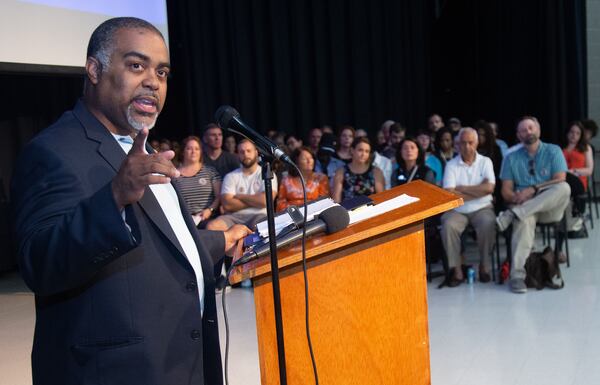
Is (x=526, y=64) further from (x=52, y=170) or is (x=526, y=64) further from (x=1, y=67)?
(x=52, y=170)

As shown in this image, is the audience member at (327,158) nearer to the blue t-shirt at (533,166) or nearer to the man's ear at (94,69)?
the blue t-shirt at (533,166)

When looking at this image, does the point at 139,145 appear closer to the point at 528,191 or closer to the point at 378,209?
the point at 378,209

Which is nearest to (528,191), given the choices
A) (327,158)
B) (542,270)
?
(542,270)

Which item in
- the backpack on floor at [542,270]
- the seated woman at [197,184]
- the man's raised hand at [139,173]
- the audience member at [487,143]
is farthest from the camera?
the audience member at [487,143]

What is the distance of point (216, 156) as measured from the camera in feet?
21.4

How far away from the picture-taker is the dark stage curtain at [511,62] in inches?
349

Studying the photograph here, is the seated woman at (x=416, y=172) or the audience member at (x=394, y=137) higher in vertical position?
the audience member at (x=394, y=137)

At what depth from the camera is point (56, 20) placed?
5.59 metres

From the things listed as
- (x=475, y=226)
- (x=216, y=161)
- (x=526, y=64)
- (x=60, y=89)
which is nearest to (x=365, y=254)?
(x=475, y=226)

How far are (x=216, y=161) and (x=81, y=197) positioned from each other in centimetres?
527

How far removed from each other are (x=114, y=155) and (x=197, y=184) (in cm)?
427

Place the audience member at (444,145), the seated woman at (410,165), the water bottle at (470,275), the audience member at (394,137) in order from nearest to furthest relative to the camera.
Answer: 1. the water bottle at (470,275)
2. the seated woman at (410,165)
3. the audience member at (444,145)
4. the audience member at (394,137)

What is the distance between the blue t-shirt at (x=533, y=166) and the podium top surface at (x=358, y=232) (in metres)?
3.49

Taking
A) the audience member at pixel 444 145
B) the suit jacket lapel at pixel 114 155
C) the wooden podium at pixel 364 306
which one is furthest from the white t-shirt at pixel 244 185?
the suit jacket lapel at pixel 114 155
